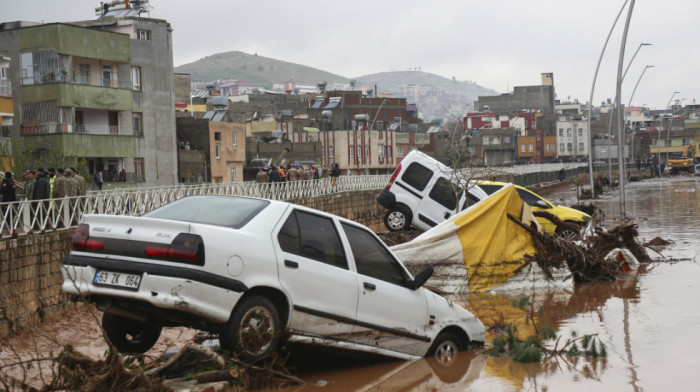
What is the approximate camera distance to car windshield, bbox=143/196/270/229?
8.11 meters

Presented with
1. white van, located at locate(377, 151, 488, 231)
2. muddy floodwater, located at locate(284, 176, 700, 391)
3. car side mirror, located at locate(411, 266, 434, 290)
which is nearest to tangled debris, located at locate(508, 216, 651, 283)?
muddy floodwater, located at locate(284, 176, 700, 391)

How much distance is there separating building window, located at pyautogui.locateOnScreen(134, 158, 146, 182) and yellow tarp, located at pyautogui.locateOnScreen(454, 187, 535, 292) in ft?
123

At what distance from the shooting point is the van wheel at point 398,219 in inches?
1035

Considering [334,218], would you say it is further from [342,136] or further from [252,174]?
[342,136]

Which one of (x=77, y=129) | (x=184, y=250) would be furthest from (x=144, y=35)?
(x=184, y=250)

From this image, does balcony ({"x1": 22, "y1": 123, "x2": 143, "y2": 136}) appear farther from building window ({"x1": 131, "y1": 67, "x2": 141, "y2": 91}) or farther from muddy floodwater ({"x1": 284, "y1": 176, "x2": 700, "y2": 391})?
muddy floodwater ({"x1": 284, "y1": 176, "x2": 700, "y2": 391})

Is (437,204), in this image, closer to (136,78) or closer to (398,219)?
(398,219)

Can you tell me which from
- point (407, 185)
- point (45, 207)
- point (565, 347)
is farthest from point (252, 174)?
point (565, 347)

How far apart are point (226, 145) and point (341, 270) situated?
60.9 m

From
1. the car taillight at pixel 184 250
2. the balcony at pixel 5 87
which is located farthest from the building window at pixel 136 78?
the car taillight at pixel 184 250

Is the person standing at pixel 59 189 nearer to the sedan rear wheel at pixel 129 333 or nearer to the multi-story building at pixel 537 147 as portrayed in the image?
the sedan rear wheel at pixel 129 333

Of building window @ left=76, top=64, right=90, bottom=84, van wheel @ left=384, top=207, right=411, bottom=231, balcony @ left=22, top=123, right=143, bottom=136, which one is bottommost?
van wheel @ left=384, top=207, right=411, bottom=231

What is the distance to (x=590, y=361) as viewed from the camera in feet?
31.4

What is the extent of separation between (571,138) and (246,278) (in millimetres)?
162621
